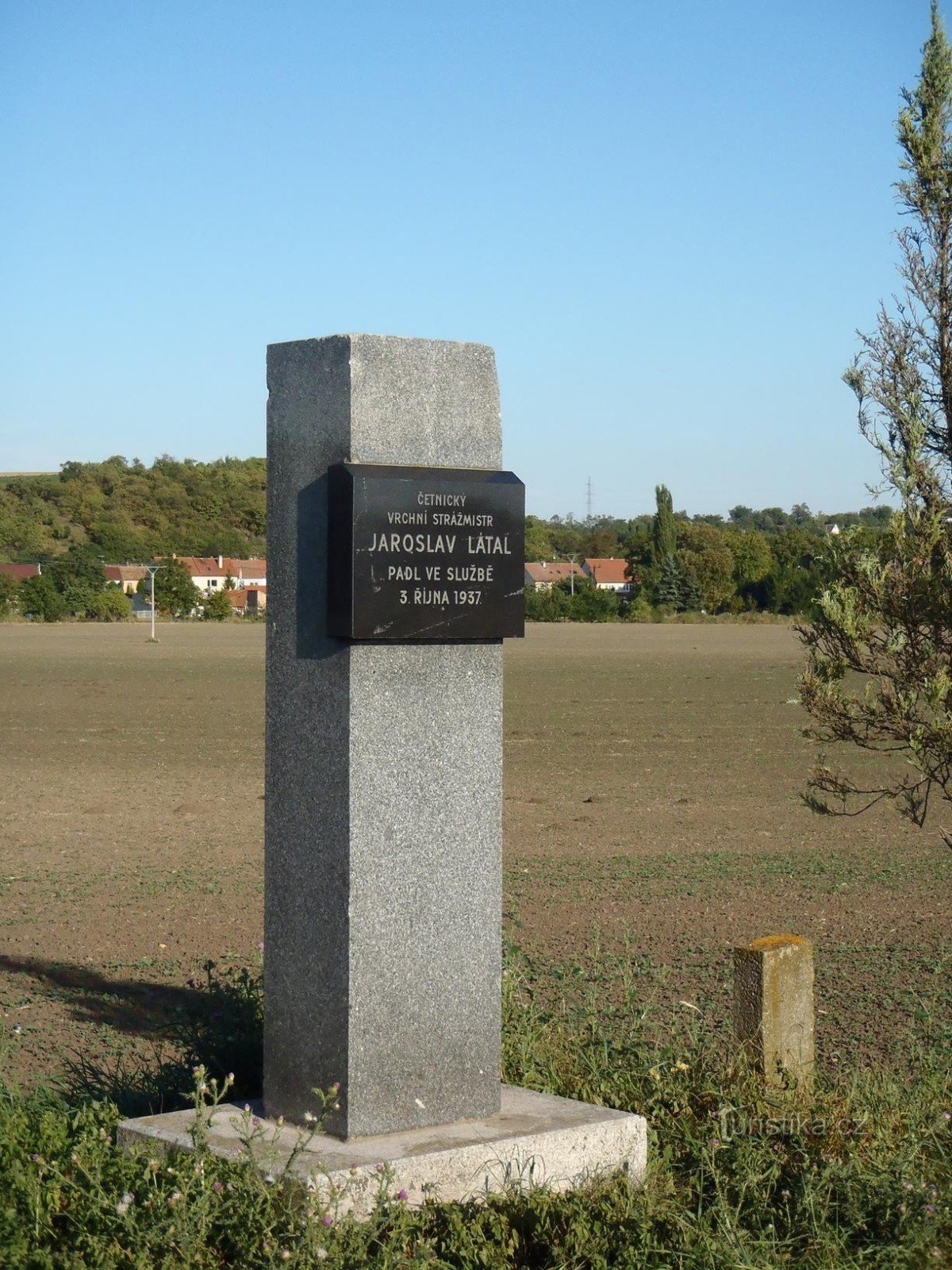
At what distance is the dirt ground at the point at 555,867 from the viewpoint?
821 cm

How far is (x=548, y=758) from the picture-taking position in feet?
69.2

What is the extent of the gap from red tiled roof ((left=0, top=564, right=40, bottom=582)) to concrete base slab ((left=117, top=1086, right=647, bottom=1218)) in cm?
11802

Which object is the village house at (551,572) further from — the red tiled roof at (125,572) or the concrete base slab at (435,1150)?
the concrete base slab at (435,1150)

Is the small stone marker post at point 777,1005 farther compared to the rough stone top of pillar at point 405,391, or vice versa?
the small stone marker post at point 777,1005

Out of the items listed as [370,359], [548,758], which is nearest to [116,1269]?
[370,359]

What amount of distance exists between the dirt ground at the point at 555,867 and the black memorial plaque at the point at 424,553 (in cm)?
274

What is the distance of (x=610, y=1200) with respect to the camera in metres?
4.66

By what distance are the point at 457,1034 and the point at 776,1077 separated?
1.23m

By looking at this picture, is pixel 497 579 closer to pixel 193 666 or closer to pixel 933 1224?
pixel 933 1224

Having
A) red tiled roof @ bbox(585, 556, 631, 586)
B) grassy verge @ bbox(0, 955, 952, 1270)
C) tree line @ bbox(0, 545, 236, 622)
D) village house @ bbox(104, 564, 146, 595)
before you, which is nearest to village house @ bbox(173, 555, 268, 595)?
village house @ bbox(104, 564, 146, 595)

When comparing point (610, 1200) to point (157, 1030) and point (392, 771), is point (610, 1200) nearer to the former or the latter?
point (392, 771)

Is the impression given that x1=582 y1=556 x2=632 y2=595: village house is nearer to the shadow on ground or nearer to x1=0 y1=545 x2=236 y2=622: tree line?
x1=0 y1=545 x2=236 y2=622: tree line

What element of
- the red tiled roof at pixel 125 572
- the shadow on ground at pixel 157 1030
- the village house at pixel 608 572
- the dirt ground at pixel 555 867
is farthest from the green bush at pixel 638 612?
the shadow on ground at pixel 157 1030

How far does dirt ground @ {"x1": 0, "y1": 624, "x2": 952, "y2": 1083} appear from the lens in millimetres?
8211
